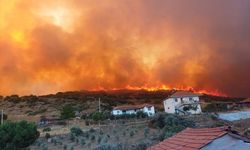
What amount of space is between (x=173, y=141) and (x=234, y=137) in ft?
12.4

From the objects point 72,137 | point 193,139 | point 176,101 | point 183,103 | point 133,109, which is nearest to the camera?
point 193,139

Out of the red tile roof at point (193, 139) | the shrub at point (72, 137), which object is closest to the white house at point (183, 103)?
the shrub at point (72, 137)

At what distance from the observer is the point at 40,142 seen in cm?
5638

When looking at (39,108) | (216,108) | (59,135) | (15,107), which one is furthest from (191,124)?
(15,107)

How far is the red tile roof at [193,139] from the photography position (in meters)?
13.6

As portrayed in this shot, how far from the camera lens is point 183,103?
319 ft

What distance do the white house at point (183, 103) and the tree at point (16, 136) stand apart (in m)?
50.1

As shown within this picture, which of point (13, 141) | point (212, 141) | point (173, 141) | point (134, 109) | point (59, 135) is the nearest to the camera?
point (212, 141)

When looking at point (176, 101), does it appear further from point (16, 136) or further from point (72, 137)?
point (16, 136)

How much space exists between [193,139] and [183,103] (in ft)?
274

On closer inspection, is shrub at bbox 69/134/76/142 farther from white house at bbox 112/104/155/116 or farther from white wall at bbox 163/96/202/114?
white wall at bbox 163/96/202/114

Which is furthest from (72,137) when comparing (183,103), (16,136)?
(183,103)

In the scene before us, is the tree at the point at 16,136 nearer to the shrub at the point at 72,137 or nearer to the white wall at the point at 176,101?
the shrub at the point at 72,137

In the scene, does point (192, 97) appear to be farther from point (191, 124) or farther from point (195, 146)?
point (195, 146)
